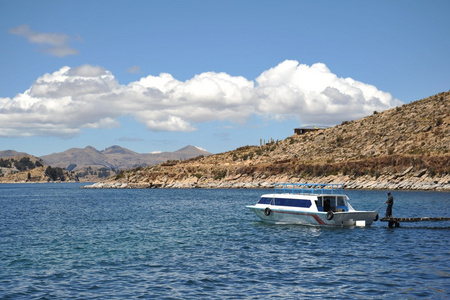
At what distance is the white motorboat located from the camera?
42.2 metres

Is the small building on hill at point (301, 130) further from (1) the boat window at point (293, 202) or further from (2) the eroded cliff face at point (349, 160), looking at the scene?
(1) the boat window at point (293, 202)

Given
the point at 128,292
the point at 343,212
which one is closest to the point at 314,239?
the point at 343,212

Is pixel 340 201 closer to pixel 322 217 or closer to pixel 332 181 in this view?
pixel 322 217

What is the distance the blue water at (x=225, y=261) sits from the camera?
21.9 m

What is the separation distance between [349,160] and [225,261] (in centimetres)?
9853

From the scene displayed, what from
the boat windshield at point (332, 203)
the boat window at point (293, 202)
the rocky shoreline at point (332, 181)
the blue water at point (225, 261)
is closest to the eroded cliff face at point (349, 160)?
the rocky shoreline at point (332, 181)

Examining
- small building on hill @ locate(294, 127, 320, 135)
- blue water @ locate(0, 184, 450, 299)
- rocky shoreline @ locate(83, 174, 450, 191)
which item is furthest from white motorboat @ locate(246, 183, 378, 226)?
small building on hill @ locate(294, 127, 320, 135)

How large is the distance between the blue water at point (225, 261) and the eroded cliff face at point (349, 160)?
199 ft

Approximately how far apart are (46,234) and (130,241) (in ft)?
32.4

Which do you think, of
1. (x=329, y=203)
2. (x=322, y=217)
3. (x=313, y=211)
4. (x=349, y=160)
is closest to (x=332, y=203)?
(x=329, y=203)

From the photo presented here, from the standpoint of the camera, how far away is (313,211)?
4297cm

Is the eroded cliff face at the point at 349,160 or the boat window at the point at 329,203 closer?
the boat window at the point at 329,203

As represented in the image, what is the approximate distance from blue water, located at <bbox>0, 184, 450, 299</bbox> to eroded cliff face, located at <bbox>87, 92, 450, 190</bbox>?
60560 millimetres

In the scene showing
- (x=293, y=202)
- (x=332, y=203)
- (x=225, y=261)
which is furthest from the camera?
(x=293, y=202)
